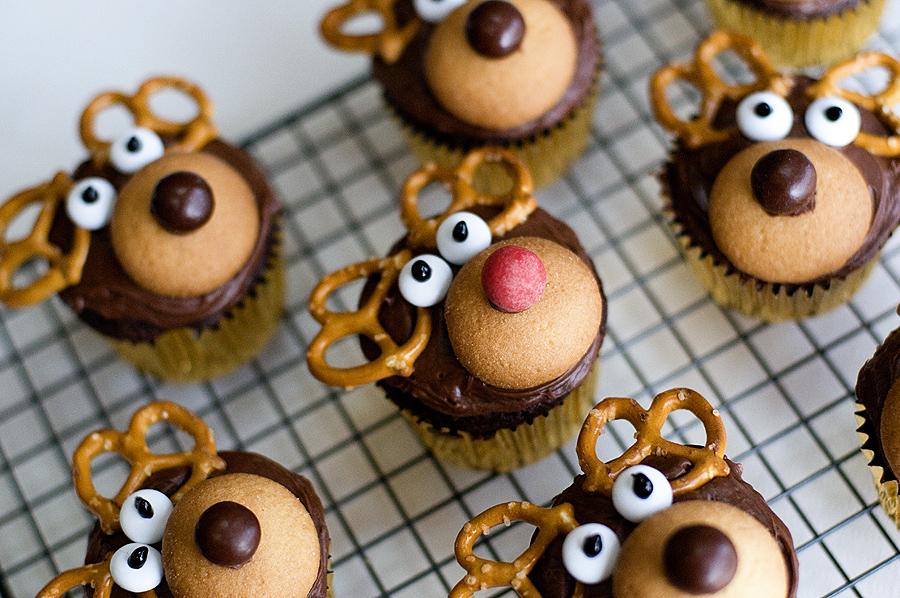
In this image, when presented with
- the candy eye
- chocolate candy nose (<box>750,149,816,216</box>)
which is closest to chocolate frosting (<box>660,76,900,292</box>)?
chocolate candy nose (<box>750,149,816,216</box>)

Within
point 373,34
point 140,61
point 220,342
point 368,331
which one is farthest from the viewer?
point 140,61

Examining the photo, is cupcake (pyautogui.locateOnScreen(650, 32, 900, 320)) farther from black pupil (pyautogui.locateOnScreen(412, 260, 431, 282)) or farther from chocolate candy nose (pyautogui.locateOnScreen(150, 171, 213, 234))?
chocolate candy nose (pyautogui.locateOnScreen(150, 171, 213, 234))

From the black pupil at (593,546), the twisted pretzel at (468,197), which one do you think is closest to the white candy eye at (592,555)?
the black pupil at (593,546)

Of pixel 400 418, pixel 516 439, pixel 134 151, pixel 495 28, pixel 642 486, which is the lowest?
pixel 400 418

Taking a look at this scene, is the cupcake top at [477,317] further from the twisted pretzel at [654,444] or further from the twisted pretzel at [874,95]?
the twisted pretzel at [874,95]

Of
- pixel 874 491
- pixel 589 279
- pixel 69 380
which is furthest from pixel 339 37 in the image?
pixel 874 491

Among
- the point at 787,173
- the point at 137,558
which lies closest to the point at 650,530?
the point at 787,173

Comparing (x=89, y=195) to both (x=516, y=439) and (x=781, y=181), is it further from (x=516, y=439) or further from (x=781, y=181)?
(x=781, y=181)
